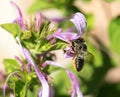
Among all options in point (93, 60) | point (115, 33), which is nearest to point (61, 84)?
point (93, 60)

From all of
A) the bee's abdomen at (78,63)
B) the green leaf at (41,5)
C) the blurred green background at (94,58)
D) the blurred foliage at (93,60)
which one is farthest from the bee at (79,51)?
the green leaf at (41,5)

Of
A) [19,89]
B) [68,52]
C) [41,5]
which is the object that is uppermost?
[41,5]

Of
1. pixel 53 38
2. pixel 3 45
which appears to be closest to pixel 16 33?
pixel 53 38

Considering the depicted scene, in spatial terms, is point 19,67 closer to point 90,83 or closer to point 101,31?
point 90,83

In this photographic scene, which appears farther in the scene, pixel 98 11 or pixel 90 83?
pixel 98 11

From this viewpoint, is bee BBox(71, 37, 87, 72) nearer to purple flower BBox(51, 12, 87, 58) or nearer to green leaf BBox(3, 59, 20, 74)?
purple flower BBox(51, 12, 87, 58)

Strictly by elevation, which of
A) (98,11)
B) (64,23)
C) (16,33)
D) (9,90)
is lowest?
(9,90)

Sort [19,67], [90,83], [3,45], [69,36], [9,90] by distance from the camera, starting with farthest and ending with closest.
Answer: [3,45]
[90,83]
[9,90]
[19,67]
[69,36]

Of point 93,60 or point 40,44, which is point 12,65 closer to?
point 40,44

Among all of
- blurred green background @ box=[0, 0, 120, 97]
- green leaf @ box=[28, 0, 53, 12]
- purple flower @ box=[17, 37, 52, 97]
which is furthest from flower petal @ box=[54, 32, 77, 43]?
green leaf @ box=[28, 0, 53, 12]
